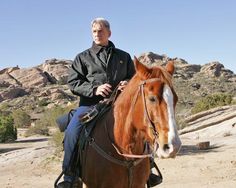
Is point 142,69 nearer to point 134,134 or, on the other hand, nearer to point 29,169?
point 134,134

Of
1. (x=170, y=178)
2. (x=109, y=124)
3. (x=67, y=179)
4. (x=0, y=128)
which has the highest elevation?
(x=109, y=124)

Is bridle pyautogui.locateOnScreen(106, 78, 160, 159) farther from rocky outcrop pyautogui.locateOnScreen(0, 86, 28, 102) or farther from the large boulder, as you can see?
the large boulder

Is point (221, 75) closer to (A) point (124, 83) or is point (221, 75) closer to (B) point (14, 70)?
(B) point (14, 70)

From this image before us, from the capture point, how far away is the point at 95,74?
5.31m

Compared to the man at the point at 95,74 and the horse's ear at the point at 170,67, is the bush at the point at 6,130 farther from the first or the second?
the horse's ear at the point at 170,67

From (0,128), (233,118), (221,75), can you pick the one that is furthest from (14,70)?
(233,118)

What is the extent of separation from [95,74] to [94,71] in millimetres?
39

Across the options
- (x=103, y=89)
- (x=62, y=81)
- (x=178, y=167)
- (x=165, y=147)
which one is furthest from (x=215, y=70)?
(x=165, y=147)

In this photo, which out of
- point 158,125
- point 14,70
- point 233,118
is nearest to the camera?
point 158,125

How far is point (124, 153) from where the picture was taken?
186 inches

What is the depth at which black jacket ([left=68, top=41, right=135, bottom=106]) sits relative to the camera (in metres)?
5.28

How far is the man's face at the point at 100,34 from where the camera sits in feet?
17.6

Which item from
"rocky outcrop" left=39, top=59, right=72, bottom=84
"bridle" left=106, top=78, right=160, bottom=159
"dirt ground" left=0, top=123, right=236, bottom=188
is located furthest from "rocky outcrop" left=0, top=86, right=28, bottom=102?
"bridle" left=106, top=78, right=160, bottom=159

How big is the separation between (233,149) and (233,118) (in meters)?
7.88
